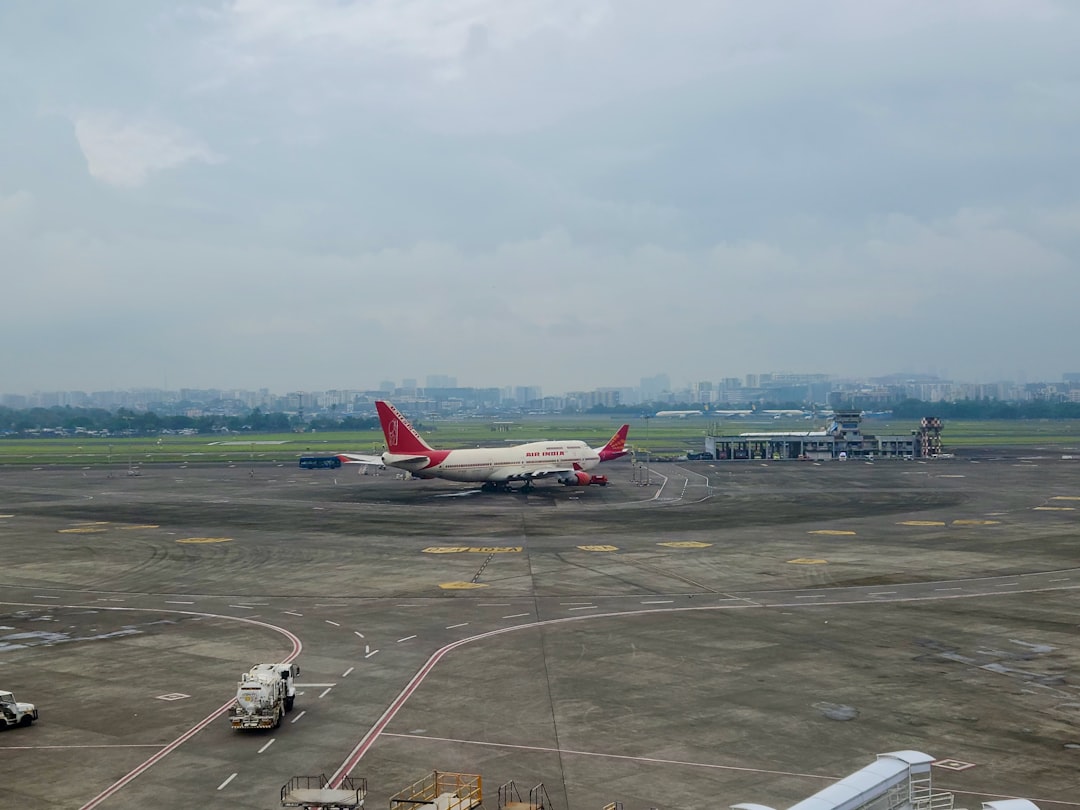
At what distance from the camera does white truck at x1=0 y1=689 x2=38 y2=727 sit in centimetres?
3247

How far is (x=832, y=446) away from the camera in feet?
603

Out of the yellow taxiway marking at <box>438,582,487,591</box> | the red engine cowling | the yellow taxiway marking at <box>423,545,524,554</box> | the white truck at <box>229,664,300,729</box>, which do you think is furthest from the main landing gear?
the white truck at <box>229,664,300,729</box>

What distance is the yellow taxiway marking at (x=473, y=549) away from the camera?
7181 cm

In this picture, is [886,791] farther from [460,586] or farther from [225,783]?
[460,586]

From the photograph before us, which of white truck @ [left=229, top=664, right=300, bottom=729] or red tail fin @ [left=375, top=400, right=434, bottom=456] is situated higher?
red tail fin @ [left=375, top=400, right=434, bottom=456]

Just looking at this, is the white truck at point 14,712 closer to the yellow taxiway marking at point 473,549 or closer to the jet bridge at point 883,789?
the jet bridge at point 883,789

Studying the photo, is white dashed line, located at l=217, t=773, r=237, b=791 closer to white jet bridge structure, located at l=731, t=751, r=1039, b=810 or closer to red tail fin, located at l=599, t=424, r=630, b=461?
white jet bridge structure, located at l=731, t=751, r=1039, b=810

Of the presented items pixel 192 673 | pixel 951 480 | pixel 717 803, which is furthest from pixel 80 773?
pixel 951 480

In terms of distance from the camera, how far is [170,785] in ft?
89.4

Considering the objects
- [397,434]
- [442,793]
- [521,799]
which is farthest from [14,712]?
[397,434]

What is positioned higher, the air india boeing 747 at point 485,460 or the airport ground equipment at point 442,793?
the air india boeing 747 at point 485,460

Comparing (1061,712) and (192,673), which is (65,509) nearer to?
(192,673)

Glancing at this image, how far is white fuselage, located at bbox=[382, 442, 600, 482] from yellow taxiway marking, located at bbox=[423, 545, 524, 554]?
38086 mm

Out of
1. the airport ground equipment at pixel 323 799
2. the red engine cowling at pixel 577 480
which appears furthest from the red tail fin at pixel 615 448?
the airport ground equipment at pixel 323 799
